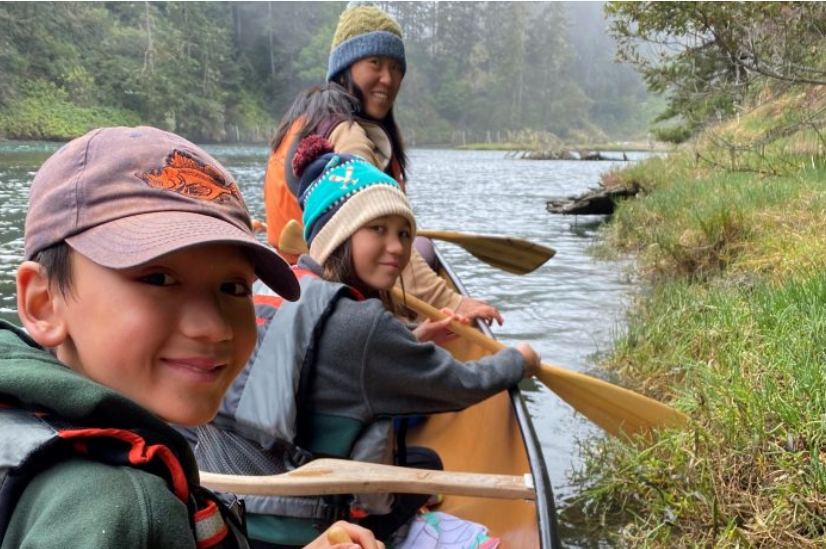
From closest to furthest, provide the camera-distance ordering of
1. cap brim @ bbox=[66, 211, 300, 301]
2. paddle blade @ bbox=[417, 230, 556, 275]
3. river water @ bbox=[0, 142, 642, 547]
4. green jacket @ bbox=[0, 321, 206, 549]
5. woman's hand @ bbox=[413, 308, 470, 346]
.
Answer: green jacket @ bbox=[0, 321, 206, 549] < cap brim @ bbox=[66, 211, 300, 301] < woman's hand @ bbox=[413, 308, 470, 346] < river water @ bbox=[0, 142, 642, 547] < paddle blade @ bbox=[417, 230, 556, 275]

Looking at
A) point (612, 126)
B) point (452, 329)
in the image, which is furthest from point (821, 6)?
point (612, 126)

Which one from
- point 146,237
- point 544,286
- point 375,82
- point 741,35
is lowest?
point 544,286

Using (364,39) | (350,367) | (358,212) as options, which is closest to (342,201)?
(358,212)

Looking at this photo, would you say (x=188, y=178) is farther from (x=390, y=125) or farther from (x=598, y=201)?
(x=598, y=201)

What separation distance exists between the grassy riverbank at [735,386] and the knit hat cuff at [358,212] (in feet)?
4.45

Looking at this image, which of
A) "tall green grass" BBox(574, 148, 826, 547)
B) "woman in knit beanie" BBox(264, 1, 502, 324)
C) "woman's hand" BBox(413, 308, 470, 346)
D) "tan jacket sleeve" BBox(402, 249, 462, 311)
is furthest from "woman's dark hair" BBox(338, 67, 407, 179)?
"tall green grass" BBox(574, 148, 826, 547)

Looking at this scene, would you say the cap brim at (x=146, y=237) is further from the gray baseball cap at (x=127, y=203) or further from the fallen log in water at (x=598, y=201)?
the fallen log in water at (x=598, y=201)

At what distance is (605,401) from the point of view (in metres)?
3.04

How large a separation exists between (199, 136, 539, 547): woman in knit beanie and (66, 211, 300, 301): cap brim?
0.86 m

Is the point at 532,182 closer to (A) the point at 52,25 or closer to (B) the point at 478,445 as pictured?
(B) the point at 478,445

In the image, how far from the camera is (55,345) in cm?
92

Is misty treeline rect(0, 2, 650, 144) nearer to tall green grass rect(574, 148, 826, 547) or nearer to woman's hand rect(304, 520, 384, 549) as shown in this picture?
tall green grass rect(574, 148, 826, 547)

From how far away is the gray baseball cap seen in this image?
0.88 metres

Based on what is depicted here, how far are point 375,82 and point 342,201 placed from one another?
1.46 m
